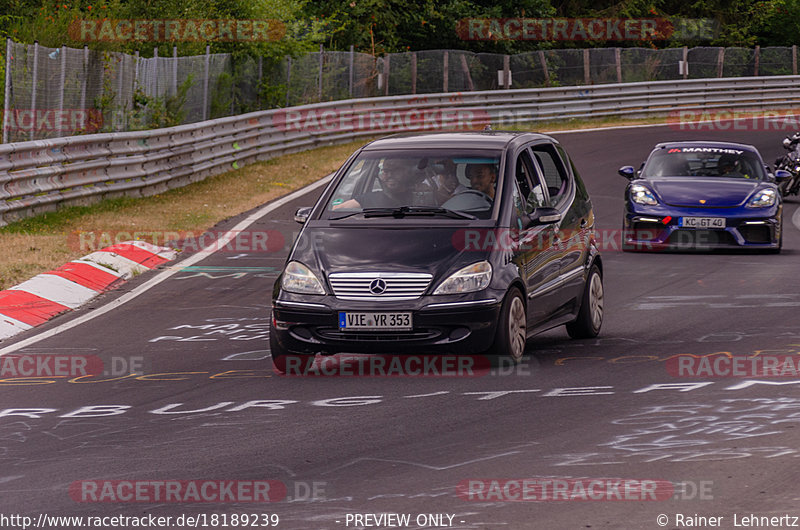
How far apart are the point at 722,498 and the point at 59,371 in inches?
220

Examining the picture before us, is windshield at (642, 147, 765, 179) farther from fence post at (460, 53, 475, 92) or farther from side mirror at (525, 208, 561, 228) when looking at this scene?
fence post at (460, 53, 475, 92)

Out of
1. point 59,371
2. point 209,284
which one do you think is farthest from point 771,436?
point 209,284

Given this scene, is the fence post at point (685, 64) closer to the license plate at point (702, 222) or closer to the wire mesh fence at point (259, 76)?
the wire mesh fence at point (259, 76)

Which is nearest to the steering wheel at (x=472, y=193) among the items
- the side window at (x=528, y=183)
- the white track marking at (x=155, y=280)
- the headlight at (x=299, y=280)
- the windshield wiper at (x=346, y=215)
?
the side window at (x=528, y=183)

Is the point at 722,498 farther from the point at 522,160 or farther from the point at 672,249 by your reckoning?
the point at 672,249

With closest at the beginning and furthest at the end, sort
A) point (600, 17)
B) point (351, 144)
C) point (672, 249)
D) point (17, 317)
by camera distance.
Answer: point (17, 317), point (672, 249), point (351, 144), point (600, 17)

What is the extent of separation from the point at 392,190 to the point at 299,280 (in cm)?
123

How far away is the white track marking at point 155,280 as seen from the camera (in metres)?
11.1

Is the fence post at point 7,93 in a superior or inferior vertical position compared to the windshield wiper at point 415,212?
superior

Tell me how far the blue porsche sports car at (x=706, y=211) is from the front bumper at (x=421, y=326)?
837 centimetres

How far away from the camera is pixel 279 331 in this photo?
9.24 metres

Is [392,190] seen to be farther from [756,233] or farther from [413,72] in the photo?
[413,72]

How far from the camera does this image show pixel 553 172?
11.0 m

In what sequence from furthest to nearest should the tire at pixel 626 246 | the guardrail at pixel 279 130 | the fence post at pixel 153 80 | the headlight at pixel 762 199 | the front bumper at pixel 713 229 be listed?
the fence post at pixel 153 80 → the guardrail at pixel 279 130 → the tire at pixel 626 246 → the headlight at pixel 762 199 → the front bumper at pixel 713 229
